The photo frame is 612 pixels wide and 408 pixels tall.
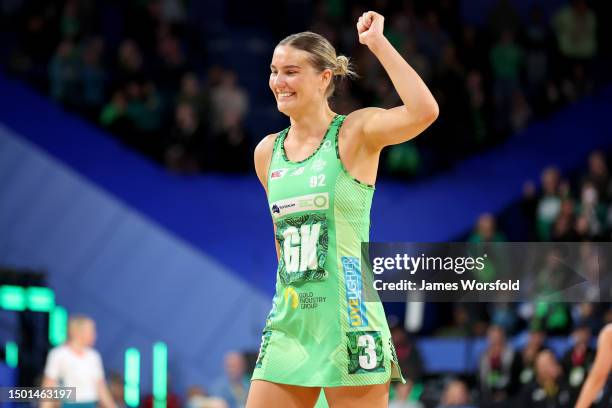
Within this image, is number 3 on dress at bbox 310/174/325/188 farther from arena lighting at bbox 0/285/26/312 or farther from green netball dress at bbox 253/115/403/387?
arena lighting at bbox 0/285/26/312

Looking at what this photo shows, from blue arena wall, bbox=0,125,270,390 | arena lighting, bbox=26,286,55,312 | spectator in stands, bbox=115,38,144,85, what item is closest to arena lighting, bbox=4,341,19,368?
arena lighting, bbox=26,286,55,312

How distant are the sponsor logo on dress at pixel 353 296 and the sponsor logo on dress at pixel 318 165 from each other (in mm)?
385

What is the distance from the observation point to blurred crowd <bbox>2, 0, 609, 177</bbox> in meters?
15.6

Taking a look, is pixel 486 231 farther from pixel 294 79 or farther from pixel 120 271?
pixel 294 79

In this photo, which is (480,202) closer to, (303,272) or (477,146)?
(477,146)

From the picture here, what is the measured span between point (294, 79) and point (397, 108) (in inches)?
19.0

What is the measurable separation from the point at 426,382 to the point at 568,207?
9.97ft

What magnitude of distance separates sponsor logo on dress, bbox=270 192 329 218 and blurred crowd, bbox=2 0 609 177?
9.74 meters

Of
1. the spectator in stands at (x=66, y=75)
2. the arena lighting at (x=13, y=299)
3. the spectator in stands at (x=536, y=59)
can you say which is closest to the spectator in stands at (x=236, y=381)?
the arena lighting at (x=13, y=299)

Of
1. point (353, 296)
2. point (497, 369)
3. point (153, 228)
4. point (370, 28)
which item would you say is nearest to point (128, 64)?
point (153, 228)

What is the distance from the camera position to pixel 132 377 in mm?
12484

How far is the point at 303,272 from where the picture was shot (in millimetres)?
4629

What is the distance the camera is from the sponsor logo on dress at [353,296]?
4.61 meters

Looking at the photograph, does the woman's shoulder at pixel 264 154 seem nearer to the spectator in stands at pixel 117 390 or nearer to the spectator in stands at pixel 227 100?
the spectator in stands at pixel 117 390
